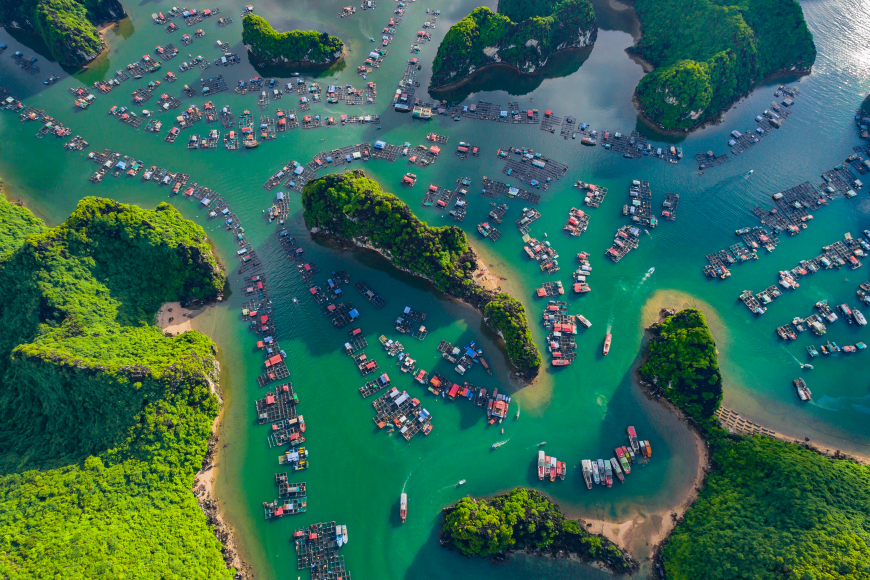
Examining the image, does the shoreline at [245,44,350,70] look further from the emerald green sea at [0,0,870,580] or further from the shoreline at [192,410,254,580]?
the shoreline at [192,410,254,580]

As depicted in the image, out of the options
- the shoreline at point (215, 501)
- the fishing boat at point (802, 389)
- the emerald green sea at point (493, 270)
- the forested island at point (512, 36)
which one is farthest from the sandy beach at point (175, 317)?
the fishing boat at point (802, 389)

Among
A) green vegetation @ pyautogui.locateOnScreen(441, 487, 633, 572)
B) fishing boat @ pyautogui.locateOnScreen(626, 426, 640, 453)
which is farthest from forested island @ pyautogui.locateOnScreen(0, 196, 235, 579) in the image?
fishing boat @ pyautogui.locateOnScreen(626, 426, 640, 453)

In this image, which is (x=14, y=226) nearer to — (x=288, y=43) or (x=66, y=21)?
(x=66, y=21)

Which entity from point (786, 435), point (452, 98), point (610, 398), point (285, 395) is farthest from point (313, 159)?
Answer: point (786, 435)

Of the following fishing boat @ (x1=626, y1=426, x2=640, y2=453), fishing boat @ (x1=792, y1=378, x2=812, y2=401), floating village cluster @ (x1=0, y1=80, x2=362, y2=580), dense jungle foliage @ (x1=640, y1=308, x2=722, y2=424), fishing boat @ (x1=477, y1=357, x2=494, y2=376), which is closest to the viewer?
floating village cluster @ (x1=0, y1=80, x2=362, y2=580)

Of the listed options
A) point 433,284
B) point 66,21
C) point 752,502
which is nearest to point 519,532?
point 752,502

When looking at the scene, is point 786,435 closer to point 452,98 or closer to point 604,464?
point 604,464
